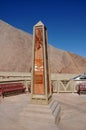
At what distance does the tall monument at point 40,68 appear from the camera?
28.9 ft

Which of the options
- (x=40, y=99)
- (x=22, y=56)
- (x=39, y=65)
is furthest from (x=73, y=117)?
(x=22, y=56)

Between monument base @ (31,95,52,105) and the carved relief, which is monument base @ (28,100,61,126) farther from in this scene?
the carved relief

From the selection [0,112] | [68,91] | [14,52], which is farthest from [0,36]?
[0,112]

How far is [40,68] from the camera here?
8.93 meters

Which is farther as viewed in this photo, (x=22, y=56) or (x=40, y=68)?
(x=22, y=56)

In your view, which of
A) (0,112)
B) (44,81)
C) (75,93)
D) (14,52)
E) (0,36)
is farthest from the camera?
(0,36)

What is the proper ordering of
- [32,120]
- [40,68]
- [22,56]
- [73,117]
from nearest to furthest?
[32,120]
[40,68]
[73,117]
[22,56]

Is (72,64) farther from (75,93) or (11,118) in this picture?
(11,118)

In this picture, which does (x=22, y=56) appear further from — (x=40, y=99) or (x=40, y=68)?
(x=40, y=99)

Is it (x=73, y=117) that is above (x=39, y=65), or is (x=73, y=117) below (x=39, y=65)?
below

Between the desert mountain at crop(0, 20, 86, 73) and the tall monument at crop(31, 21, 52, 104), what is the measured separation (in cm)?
5176

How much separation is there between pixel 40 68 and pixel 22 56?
59647 mm

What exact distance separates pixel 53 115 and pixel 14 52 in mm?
60784

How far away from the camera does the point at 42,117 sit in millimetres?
8039
